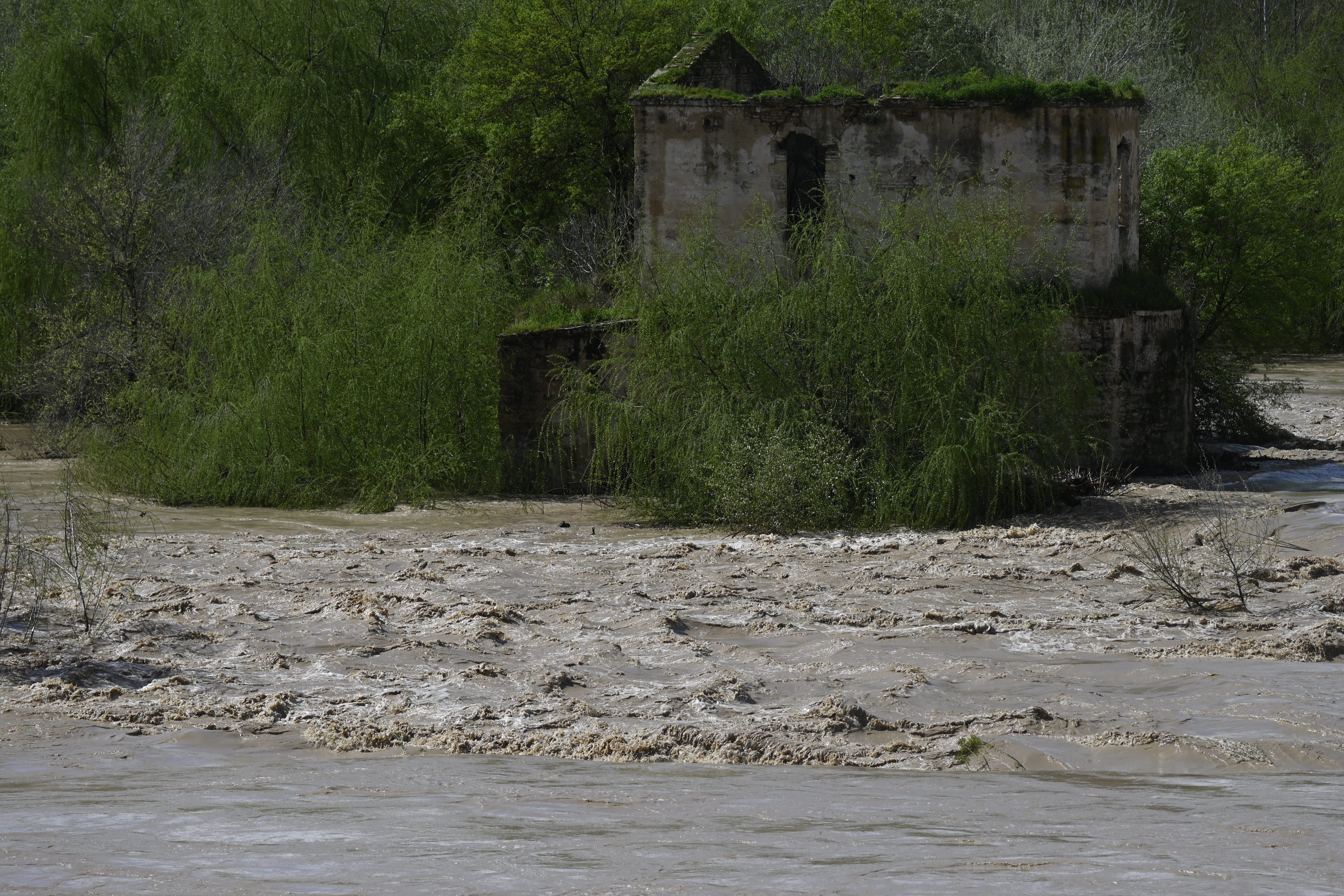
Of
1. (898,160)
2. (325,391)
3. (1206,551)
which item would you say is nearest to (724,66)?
(898,160)

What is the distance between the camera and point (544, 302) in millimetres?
20484

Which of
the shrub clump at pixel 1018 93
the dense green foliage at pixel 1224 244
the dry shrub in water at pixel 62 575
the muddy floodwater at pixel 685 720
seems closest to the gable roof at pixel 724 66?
the shrub clump at pixel 1018 93

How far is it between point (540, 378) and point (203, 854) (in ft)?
43.1

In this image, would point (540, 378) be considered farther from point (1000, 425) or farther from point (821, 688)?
point (821, 688)

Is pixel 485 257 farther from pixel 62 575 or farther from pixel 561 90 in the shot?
pixel 62 575

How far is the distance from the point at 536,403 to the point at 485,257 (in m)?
2.53

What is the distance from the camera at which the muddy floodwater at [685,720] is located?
5031mm

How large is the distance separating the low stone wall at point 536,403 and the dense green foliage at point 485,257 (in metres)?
0.26

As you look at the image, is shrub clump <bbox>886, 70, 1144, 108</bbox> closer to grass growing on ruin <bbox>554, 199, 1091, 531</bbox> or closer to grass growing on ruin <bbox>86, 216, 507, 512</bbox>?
grass growing on ruin <bbox>554, 199, 1091, 531</bbox>

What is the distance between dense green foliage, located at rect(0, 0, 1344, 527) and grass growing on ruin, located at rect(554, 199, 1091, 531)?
43mm

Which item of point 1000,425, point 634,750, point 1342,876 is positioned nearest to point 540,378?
point 1000,425

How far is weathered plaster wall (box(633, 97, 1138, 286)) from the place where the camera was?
715 inches

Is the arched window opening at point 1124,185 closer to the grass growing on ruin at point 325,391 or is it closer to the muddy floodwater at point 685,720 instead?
the muddy floodwater at point 685,720

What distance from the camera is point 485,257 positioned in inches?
767
